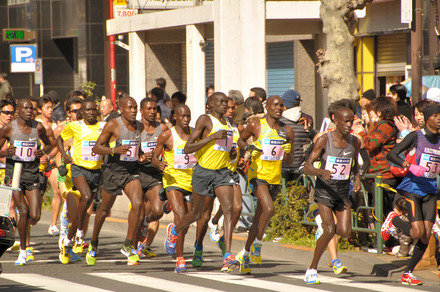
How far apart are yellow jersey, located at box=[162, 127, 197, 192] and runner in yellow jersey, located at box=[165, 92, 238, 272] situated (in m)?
0.51

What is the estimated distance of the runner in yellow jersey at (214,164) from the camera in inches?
385

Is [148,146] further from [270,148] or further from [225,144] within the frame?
[270,148]

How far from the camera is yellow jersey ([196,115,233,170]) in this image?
32.5 feet

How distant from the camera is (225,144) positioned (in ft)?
32.6

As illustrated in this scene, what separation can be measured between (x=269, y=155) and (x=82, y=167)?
2.53 m

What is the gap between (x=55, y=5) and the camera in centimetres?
3725

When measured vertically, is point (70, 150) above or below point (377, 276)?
above

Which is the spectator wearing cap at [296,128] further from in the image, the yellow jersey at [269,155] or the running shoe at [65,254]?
the running shoe at [65,254]

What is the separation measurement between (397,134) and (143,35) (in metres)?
9.97

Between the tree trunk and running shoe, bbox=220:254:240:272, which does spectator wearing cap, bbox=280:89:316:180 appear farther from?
running shoe, bbox=220:254:240:272

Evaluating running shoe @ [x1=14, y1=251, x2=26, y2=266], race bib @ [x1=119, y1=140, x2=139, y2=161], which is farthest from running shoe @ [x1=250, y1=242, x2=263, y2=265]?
running shoe @ [x1=14, y1=251, x2=26, y2=266]

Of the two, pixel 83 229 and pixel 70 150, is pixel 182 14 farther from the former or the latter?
pixel 83 229

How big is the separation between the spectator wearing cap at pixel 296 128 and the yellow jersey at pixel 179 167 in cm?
188

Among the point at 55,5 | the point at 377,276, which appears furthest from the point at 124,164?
the point at 55,5
